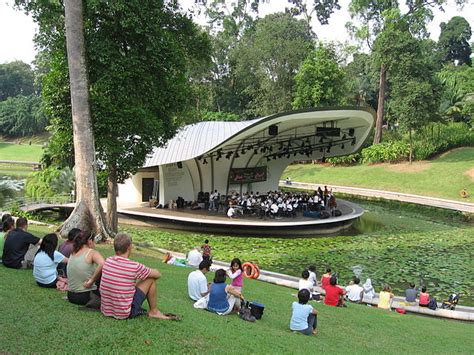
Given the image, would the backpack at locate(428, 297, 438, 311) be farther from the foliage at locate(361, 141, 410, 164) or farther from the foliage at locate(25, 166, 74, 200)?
the foliage at locate(361, 141, 410, 164)

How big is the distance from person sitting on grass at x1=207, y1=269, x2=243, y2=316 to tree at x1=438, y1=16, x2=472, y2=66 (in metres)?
67.1

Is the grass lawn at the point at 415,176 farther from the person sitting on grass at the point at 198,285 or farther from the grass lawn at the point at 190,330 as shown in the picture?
the person sitting on grass at the point at 198,285

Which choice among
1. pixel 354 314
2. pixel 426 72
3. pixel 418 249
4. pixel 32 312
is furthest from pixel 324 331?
pixel 426 72

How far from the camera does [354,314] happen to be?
852 cm

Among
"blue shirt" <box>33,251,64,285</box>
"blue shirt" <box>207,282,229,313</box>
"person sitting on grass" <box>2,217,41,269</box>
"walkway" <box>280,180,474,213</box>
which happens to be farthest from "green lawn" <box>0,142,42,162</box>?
"blue shirt" <box>207,282,229,313</box>

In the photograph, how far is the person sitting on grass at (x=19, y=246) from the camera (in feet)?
22.3

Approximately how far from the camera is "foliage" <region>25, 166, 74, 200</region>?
24031 mm

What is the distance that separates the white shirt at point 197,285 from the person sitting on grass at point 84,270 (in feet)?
5.83

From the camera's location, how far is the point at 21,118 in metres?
69.6

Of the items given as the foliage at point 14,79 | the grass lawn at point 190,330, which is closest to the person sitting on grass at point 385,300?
the grass lawn at point 190,330

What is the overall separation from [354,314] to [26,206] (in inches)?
699

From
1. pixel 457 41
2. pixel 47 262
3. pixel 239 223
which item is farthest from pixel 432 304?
pixel 457 41

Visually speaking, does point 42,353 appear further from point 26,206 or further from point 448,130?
point 448,130

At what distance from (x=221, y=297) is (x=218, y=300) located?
0.06 meters
